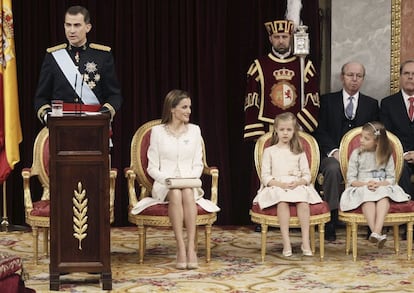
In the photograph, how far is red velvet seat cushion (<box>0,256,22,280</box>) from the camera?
470 centimetres

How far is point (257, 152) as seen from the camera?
22.9 feet

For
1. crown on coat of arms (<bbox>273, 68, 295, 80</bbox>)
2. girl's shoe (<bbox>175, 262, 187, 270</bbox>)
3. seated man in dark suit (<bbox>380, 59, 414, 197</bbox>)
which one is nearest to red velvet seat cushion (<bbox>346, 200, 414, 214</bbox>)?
seated man in dark suit (<bbox>380, 59, 414, 197</bbox>)

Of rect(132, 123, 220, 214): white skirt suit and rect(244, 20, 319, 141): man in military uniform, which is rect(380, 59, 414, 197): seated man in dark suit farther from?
rect(132, 123, 220, 214): white skirt suit

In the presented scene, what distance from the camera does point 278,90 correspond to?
782cm

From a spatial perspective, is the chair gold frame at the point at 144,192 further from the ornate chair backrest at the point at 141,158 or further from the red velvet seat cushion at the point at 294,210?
the red velvet seat cushion at the point at 294,210

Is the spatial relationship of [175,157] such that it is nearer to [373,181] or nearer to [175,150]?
[175,150]

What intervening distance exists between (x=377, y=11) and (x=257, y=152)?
1.86 meters

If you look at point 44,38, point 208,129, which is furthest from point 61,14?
point 208,129

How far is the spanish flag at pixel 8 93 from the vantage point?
7.60 m

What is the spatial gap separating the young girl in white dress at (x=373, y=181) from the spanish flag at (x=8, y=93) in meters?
2.70

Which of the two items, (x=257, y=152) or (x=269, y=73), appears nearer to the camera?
(x=257, y=152)

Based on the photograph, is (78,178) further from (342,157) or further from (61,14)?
(61,14)

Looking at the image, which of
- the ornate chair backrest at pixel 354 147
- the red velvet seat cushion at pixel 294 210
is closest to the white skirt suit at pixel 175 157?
the red velvet seat cushion at pixel 294 210

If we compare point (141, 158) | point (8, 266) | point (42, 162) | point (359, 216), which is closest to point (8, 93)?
point (42, 162)
